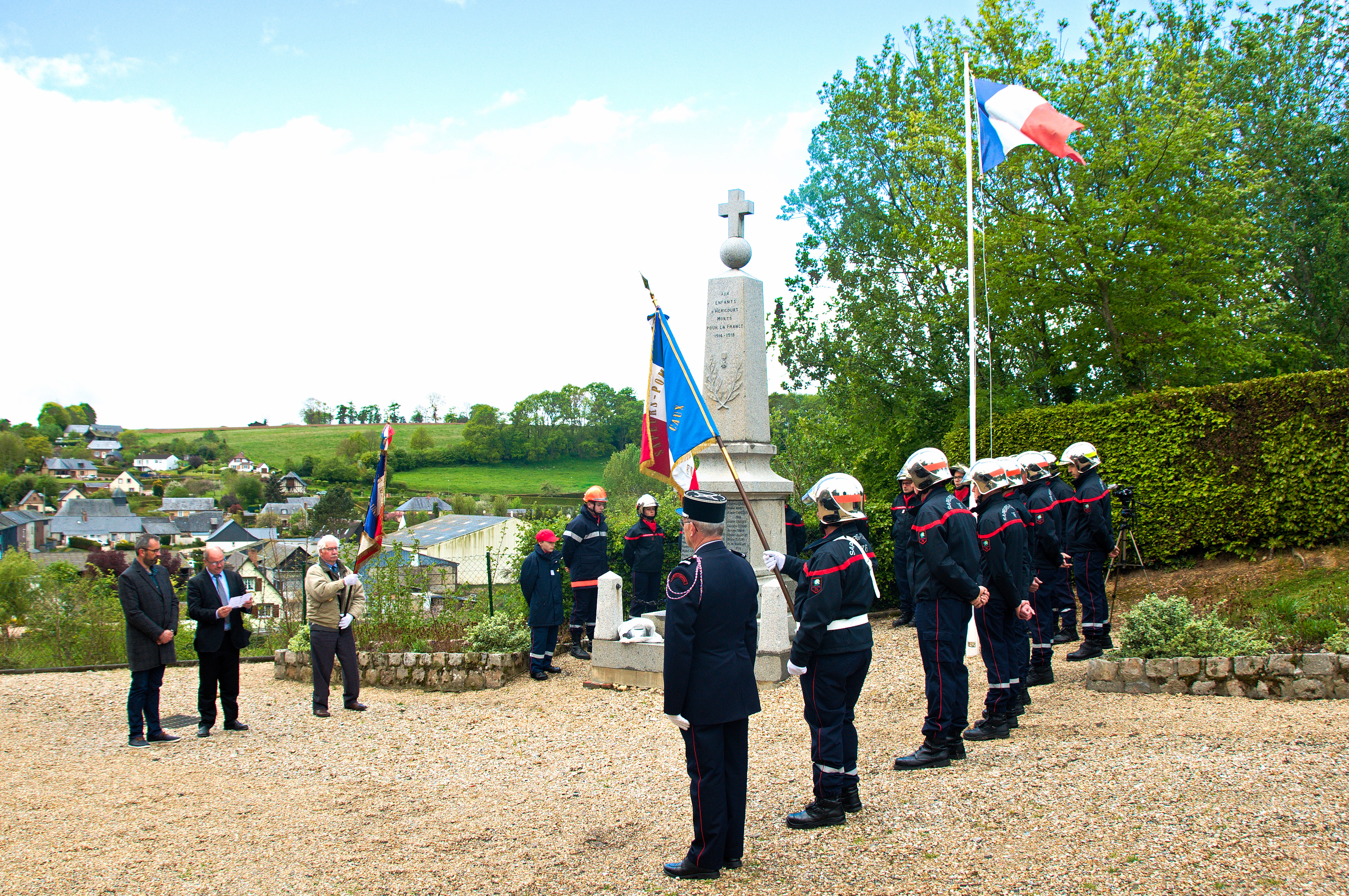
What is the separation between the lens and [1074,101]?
15.9 meters

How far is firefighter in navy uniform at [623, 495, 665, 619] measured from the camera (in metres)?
11.2

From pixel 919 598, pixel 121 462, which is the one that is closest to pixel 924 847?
pixel 919 598

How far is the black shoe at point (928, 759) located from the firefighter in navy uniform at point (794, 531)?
514 centimetres

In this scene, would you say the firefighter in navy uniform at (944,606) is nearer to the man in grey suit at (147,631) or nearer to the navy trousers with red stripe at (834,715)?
the navy trousers with red stripe at (834,715)

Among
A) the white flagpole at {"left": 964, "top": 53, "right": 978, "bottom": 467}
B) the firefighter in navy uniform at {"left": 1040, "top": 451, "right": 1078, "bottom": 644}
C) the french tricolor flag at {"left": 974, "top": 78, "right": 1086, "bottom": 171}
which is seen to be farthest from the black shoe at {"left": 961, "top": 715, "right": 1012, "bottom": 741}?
the french tricolor flag at {"left": 974, "top": 78, "right": 1086, "bottom": 171}

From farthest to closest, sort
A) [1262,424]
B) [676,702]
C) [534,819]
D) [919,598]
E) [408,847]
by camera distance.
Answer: [1262,424], [919,598], [534,819], [408,847], [676,702]

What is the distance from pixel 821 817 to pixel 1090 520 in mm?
5615

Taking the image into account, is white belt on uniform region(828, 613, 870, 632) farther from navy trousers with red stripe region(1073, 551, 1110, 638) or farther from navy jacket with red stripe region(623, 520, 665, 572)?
navy jacket with red stripe region(623, 520, 665, 572)

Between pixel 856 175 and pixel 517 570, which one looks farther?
pixel 856 175

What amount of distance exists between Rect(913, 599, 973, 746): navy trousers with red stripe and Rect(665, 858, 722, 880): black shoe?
221 centimetres

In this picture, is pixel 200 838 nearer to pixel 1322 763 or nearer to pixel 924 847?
pixel 924 847

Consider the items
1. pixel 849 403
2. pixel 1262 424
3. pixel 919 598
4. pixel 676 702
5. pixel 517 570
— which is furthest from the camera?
pixel 849 403

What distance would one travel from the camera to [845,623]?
16.0 ft

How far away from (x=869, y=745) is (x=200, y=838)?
15.1 ft
